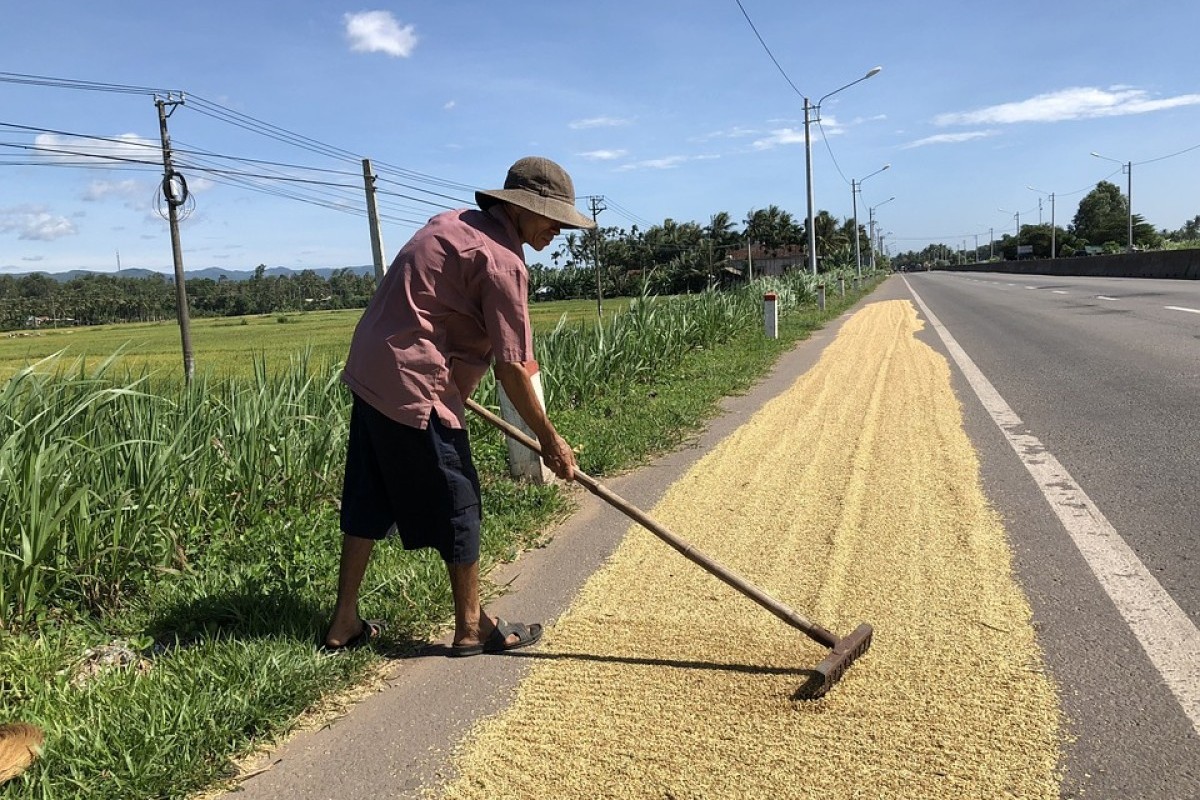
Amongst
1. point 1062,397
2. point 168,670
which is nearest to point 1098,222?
point 1062,397

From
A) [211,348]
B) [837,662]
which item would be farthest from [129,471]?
[211,348]

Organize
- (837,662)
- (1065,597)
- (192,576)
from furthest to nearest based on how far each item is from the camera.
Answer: (192,576)
(1065,597)
(837,662)

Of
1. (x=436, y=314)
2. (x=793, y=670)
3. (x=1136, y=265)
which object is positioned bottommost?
(x=793, y=670)

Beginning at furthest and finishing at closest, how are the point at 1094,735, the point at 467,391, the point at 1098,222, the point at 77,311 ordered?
the point at 1098,222
the point at 77,311
the point at 467,391
the point at 1094,735

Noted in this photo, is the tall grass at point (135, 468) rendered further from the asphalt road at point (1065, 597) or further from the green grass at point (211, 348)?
the asphalt road at point (1065, 597)

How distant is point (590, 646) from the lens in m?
2.96

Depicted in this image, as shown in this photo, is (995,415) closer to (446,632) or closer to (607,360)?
(607,360)

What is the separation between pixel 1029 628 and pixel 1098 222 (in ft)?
383

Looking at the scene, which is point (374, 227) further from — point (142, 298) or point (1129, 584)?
point (142, 298)

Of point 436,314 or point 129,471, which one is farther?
point 129,471

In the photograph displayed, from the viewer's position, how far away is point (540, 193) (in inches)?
110

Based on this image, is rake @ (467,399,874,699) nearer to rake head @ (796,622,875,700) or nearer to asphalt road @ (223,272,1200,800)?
rake head @ (796,622,875,700)

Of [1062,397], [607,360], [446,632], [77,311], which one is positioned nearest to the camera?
[446,632]

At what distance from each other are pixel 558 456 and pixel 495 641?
2.45ft
